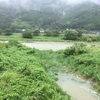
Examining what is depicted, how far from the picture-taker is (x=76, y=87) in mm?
14852

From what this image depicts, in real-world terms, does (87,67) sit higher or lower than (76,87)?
higher

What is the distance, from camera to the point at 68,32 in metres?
49.8

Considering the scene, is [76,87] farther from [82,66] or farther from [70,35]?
[70,35]

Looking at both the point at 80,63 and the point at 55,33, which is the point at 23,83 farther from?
the point at 55,33

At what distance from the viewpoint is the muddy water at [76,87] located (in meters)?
13.0

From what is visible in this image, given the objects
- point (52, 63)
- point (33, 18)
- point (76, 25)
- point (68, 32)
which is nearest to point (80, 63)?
point (52, 63)

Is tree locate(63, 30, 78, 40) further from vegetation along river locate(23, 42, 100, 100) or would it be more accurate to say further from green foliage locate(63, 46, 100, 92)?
vegetation along river locate(23, 42, 100, 100)

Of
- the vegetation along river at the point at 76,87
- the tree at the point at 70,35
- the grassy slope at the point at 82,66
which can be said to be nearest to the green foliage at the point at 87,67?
the grassy slope at the point at 82,66

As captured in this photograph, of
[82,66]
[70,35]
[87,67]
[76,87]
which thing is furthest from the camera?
[70,35]

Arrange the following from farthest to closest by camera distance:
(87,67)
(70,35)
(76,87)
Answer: (70,35)
(87,67)
(76,87)

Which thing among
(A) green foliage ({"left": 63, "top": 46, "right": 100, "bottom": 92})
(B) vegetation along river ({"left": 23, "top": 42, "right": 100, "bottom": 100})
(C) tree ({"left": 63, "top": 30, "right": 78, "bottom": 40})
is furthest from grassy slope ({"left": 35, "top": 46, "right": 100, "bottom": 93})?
(C) tree ({"left": 63, "top": 30, "right": 78, "bottom": 40})

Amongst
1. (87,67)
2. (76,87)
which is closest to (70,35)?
(87,67)

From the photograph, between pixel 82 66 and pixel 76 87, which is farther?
pixel 82 66

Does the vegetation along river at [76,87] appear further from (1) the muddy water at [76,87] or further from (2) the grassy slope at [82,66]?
(2) the grassy slope at [82,66]
